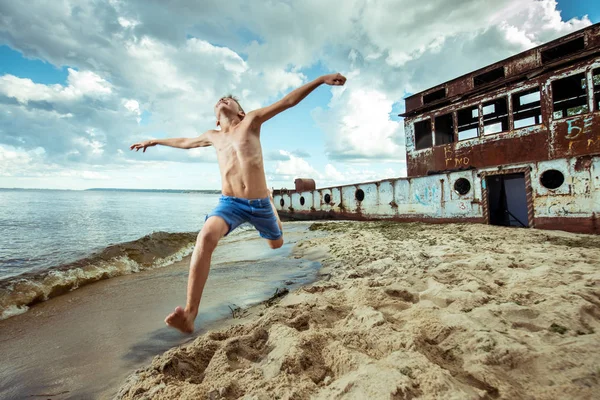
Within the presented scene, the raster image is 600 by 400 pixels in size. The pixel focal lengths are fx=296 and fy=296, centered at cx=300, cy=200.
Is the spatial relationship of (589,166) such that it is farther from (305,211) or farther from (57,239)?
(57,239)

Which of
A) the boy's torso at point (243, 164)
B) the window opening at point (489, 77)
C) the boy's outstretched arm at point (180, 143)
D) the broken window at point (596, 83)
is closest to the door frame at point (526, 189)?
the broken window at point (596, 83)

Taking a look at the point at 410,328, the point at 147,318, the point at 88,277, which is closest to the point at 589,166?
the point at 410,328

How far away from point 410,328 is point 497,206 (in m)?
11.4

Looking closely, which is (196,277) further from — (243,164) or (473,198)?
(473,198)

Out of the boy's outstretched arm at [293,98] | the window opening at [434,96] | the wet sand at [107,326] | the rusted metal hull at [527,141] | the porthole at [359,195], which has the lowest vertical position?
the wet sand at [107,326]

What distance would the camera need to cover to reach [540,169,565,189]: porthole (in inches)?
323

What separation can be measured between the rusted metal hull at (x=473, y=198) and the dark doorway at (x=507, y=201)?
116 mm

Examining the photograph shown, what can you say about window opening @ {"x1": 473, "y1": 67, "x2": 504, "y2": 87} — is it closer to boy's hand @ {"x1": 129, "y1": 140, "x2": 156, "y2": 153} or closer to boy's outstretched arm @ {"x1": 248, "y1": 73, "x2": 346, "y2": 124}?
boy's outstretched arm @ {"x1": 248, "y1": 73, "x2": 346, "y2": 124}

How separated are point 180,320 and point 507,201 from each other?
13.0 metres

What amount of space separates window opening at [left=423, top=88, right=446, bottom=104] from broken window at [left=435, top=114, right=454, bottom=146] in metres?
1.01

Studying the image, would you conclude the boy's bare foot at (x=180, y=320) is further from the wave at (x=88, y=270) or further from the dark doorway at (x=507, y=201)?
the dark doorway at (x=507, y=201)

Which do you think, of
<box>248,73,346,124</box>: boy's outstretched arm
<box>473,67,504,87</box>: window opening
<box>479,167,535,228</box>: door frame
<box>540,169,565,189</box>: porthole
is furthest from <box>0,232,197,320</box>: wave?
<box>473,67,504,87</box>: window opening

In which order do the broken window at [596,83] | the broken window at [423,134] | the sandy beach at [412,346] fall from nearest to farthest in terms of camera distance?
1. the sandy beach at [412,346]
2. the broken window at [596,83]
3. the broken window at [423,134]

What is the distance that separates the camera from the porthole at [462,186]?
33.3 feet
